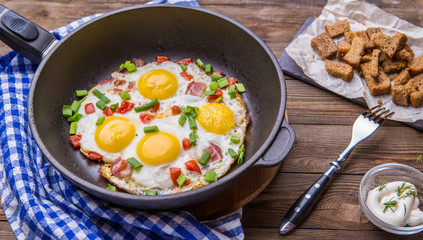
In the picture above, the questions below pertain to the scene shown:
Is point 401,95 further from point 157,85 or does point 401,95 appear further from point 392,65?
point 157,85

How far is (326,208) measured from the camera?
2.60 metres

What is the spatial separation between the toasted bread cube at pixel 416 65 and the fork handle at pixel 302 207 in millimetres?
1405

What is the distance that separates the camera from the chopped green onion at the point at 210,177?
7.98 feet

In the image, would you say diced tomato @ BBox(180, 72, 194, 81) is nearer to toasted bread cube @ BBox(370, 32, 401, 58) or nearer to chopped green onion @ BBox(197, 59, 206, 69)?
chopped green onion @ BBox(197, 59, 206, 69)

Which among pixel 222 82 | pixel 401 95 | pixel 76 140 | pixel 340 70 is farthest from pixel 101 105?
pixel 401 95

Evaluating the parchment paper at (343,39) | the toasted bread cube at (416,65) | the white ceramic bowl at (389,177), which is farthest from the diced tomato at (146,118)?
the toasted bread cube at (416,65)

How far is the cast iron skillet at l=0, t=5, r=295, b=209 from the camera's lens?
2.47 metres

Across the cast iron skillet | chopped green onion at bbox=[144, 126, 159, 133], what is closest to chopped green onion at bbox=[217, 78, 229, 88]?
the cast iron skillet

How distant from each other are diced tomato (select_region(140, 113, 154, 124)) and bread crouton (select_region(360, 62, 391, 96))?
5.89ft

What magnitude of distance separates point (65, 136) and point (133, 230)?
862 mm

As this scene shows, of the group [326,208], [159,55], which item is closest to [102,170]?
[159,55]

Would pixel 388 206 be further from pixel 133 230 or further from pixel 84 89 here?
pixel 84 89

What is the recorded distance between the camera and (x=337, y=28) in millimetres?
3477

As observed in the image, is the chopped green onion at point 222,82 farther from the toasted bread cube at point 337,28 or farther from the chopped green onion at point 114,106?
the toasted bread cube at point 337,28
